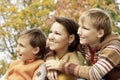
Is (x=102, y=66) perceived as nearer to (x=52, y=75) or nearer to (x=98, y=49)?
(x=98, y=49)

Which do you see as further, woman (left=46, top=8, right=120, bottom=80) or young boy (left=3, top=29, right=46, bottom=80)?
young boy (left=3, top=29, right=46, bottom=80)

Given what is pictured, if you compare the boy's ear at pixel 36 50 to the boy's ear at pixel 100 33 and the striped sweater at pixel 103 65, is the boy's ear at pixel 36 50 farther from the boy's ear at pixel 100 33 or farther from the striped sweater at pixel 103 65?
the boy's ear at pixel 100 33

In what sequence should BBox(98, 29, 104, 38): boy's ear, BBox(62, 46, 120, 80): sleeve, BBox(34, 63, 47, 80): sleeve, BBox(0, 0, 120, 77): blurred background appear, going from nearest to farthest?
BBox(62, 46, 120, 80): sleeve → BBox(98, 29, 104, 38): boy's ear → BBox(34, 63, 47, 80): sleeve → BBox(0, 0, 120, 77): blurred background

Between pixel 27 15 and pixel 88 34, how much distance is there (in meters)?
4.81

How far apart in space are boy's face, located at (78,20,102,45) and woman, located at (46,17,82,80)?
0.15m

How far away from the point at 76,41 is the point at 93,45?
17 cm

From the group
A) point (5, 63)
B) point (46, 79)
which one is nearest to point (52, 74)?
point (46, 79)

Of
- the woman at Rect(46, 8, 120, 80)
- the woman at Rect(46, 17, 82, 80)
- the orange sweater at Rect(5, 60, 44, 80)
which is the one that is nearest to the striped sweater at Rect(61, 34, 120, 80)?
the woman at Rect(46, 8, 120, 80)

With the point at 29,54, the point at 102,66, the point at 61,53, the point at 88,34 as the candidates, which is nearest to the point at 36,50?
the point at 29,54

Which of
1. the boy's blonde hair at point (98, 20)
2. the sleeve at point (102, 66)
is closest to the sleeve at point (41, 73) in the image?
the sleeve at point (102, 66)

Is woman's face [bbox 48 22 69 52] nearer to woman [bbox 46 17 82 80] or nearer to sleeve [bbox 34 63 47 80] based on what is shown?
woman [bbox 46 17 82 80]

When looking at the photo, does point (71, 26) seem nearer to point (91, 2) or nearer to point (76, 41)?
point (76, 41)

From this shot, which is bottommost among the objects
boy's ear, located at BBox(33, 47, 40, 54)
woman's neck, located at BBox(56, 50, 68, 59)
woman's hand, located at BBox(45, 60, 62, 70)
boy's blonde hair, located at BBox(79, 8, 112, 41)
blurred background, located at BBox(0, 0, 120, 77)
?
blurred background, located at BBox(0, 0, 120, 77)

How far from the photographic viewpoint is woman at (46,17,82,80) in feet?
7.13
